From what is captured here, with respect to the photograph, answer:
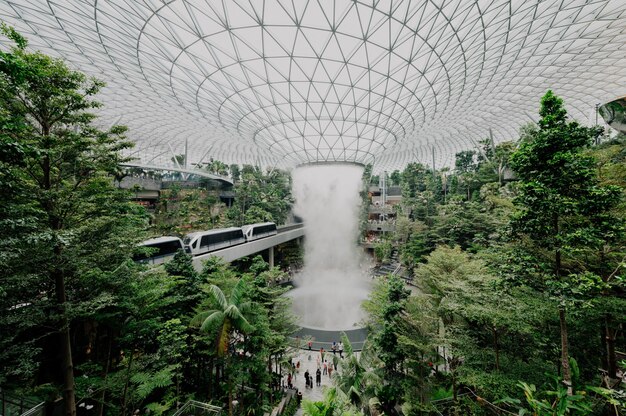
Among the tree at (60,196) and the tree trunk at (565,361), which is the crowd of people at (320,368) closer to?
the tree trunk at (565,361)

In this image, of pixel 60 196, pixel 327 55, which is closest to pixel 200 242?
pixel 60 196

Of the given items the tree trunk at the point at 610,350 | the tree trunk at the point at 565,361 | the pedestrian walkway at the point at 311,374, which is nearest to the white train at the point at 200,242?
the pedestrian walkway at the point at 311,374

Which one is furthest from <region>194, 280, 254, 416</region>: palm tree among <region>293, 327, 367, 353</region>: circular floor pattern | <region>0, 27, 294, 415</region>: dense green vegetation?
<region>293, 327, 367, 353</region>: circular floor pattern

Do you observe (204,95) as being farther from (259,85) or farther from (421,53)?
(421,53)

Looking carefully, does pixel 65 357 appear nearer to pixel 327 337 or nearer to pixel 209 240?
pixel 209 240

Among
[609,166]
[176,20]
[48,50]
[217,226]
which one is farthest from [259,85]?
[609,166]

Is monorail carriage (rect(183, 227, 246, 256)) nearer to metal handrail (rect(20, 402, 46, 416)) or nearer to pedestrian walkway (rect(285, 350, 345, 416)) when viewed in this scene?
pedestrian walkway (rect(285, 350, 345, 416))
